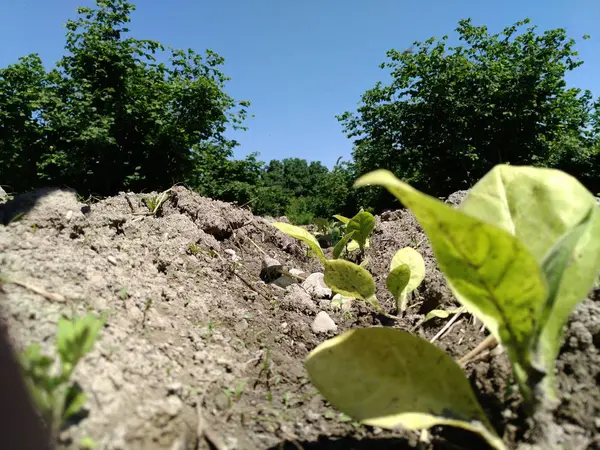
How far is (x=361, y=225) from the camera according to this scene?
216cm

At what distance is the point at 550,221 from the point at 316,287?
48.0 inches

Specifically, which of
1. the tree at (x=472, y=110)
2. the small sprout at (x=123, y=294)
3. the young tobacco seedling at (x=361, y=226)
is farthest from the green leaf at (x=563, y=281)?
the tree at (x=472, y=110)

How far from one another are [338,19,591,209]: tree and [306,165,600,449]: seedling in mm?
10758

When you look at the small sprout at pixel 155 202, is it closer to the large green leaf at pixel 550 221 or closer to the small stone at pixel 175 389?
the small stone at pixel 175 389

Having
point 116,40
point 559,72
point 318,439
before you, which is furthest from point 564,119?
point 318,439

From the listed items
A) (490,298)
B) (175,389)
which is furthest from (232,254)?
(490,298)

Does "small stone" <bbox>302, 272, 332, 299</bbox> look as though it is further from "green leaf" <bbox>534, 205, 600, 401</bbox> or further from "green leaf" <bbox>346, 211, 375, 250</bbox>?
"green leaf" <bbox>534, 205, 600, 401</bbox>

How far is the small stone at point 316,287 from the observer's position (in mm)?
1839

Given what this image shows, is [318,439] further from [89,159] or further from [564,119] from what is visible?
[564,119]

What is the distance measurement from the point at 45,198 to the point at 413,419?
5.45 feet

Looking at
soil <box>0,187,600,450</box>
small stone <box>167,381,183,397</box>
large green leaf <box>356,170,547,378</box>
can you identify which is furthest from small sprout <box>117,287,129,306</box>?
large green leaf <box>356,170,547,378</box>

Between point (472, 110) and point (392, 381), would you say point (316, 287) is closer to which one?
point (392, 381)

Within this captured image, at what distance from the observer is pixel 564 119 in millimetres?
12008

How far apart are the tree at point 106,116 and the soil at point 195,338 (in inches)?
168
